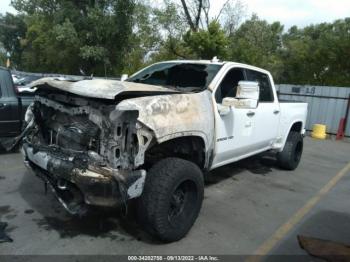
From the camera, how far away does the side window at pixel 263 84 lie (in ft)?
19.5

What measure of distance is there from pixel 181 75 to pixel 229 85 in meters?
0.68

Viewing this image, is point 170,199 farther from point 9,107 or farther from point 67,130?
point 9,107

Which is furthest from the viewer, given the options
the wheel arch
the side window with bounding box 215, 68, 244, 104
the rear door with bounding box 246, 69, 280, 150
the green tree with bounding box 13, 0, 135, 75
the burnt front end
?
the green tree with bounding box 13, 0, 135, 75

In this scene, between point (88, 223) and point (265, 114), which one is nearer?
point (88, 223)

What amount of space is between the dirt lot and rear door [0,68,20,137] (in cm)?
58

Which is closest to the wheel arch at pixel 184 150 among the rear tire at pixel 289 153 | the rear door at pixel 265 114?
the rear door at pixel 265 114

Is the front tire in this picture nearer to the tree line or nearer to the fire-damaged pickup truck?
the fire-damaged pickup truck

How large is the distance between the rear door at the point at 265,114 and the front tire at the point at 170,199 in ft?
6.24

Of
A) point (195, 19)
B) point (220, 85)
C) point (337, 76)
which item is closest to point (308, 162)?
point (220, 85)

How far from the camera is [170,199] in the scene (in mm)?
3688

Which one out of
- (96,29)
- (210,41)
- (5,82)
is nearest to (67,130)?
(5,82)

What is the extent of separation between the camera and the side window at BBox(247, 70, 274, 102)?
19.5 ft

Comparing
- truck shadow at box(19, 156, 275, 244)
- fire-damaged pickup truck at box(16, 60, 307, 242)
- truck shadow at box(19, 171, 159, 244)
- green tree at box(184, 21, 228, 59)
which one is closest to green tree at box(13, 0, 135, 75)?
green tree at box(184, 21, 228, 59)

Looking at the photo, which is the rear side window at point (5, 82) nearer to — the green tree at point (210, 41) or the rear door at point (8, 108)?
the rear door at point (8, 108)
